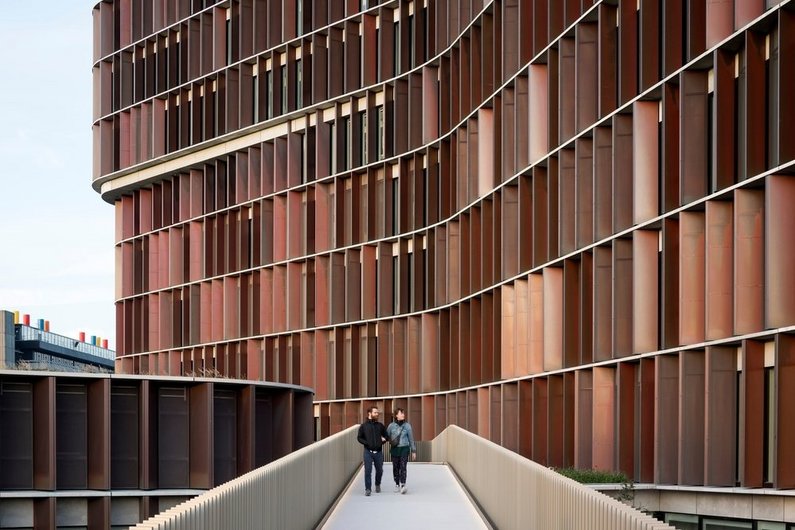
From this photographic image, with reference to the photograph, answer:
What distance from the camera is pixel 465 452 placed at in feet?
110

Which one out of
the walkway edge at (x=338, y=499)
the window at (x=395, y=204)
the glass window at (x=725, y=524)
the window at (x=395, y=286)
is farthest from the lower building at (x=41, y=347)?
the glass window at (x=725, y=524)

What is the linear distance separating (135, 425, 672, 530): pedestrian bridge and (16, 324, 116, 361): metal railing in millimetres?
104226

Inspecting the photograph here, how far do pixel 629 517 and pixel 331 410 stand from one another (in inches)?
1978

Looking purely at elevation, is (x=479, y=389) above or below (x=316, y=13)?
below

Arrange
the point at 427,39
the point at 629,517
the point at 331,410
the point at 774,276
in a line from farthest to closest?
the point at 331,410, the point at 427,39, the point at 774,276, the point at 629,517

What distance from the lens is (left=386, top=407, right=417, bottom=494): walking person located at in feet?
101

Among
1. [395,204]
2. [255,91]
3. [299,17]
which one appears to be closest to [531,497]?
[395,204]

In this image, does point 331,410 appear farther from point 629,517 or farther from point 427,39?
point 629,517

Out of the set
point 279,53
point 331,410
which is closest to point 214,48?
point 279,53

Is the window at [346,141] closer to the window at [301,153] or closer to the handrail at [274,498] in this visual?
the window at [301,153]

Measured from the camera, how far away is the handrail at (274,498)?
11.2 meters

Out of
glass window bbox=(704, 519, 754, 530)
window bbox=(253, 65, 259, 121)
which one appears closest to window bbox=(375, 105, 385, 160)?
window bbox=(253, 65, 259, 121)

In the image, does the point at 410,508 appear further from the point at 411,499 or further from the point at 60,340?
the point at 60,340

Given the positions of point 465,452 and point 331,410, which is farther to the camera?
point 331,410
